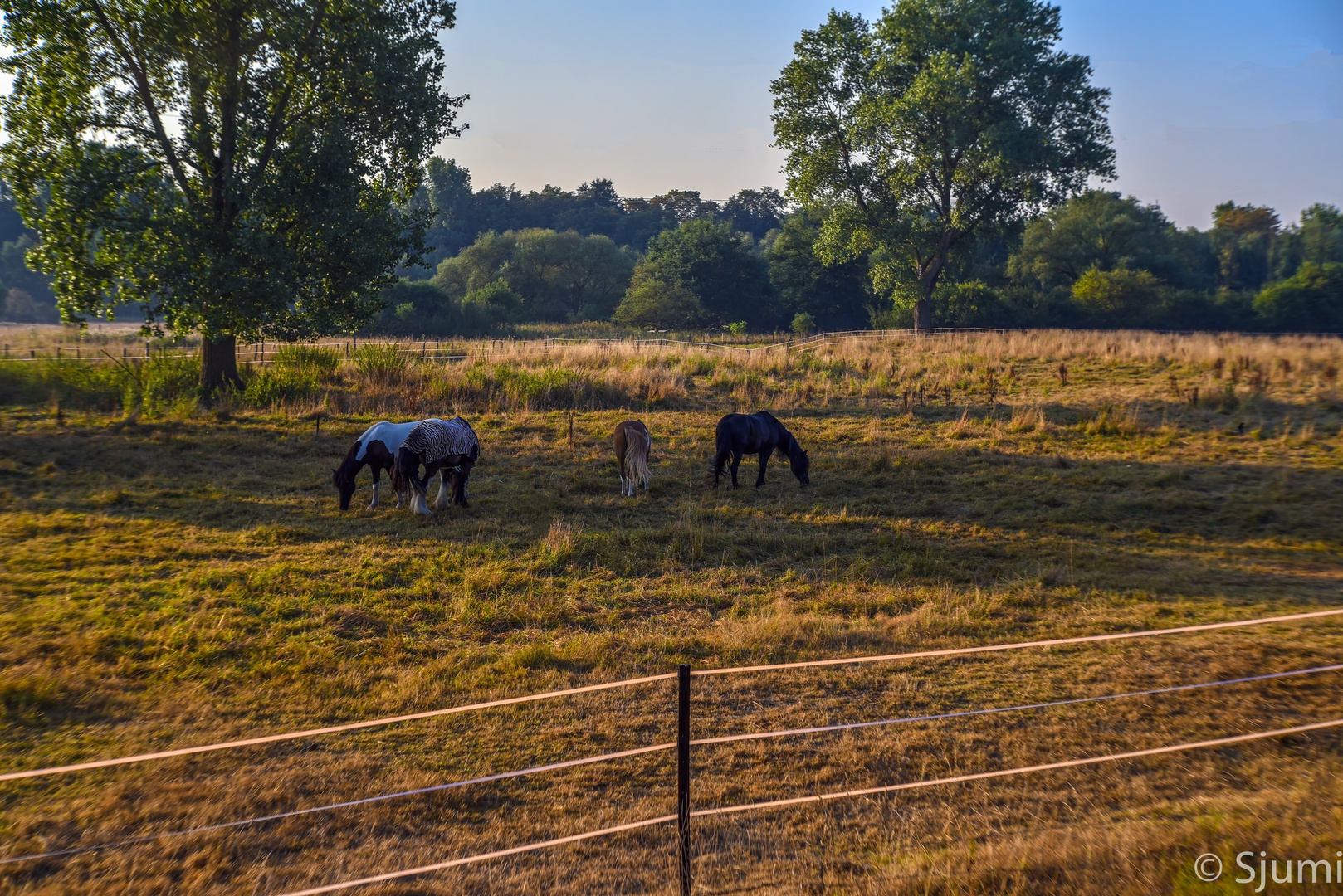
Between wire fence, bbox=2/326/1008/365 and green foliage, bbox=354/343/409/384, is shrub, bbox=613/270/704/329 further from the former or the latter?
green foliage, bbox=354/343/409/384

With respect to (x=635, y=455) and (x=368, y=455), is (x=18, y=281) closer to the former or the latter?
(x=368, y=455)

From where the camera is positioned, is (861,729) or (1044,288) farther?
(1044,288)

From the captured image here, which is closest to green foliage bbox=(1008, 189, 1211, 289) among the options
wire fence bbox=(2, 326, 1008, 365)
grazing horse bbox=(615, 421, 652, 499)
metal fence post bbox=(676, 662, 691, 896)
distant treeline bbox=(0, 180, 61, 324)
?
wire fence bbox=(2, 326, 1008, 365)

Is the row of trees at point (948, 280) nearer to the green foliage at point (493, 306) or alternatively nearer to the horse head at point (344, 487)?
the green foliage at point (493, 306)

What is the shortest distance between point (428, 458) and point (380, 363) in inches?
427

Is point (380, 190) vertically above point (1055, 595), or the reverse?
point (380, 190)

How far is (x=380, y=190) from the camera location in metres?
19.4

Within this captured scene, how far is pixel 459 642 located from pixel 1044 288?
180ft

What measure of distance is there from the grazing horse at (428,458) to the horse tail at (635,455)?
2.36m

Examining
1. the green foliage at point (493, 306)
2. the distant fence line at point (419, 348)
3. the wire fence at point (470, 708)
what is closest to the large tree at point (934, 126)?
the distant fence line at point (419, 348)

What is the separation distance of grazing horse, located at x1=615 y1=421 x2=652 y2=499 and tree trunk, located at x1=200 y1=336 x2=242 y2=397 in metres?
11.5

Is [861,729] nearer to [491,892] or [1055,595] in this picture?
[491,892]

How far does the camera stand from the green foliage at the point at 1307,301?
44188mm

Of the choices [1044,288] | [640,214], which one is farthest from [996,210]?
[640,214]
